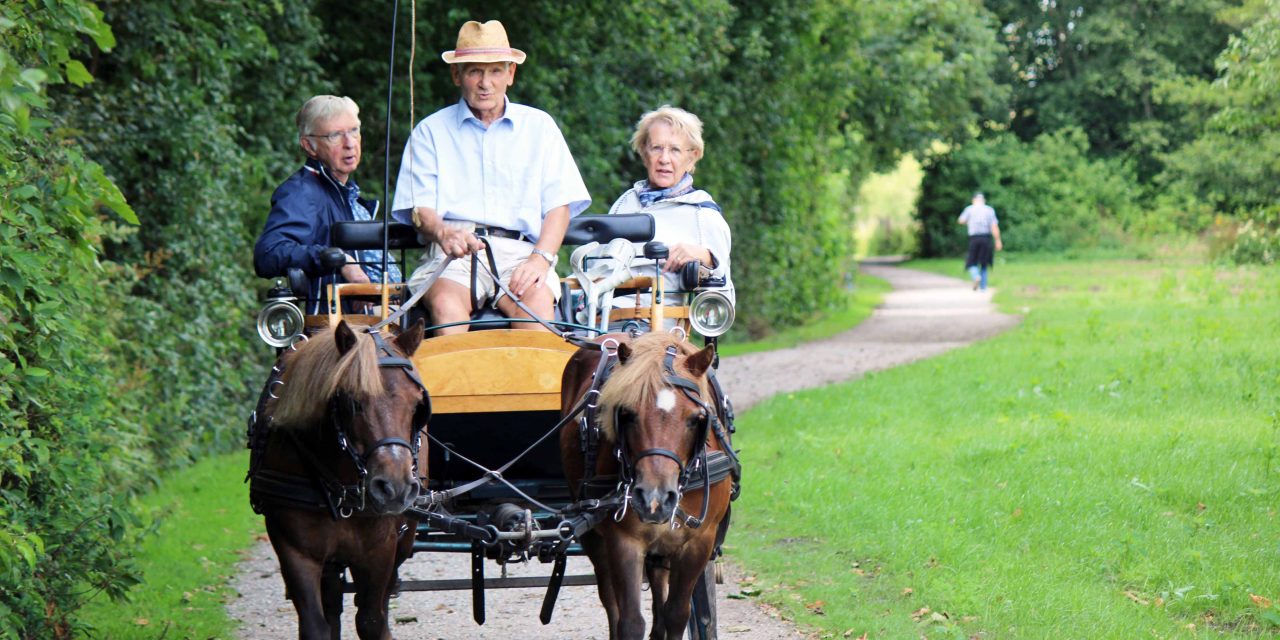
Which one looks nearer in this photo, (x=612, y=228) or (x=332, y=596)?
(x=332, y=596)

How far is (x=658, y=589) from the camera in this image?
5.62 metres

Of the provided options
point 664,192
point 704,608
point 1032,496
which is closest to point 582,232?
point 664,192

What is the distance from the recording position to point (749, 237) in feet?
74.0

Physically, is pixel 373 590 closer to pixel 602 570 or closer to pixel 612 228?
pixel 602 570

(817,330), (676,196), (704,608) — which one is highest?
(676,196)

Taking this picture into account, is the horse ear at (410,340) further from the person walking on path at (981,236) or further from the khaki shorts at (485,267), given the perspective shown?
the person walking on path at (981,236)

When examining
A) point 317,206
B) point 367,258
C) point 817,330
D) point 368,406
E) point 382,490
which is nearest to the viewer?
point 382,490

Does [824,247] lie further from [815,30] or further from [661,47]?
[661,47]

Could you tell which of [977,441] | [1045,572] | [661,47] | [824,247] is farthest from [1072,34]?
[1045,572]

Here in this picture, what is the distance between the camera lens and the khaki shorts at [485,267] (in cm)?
621

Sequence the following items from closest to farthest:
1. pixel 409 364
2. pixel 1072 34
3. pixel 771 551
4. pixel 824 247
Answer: pixel 409 364
pixel 771 551
pixel 824 247
pixel 1072 34

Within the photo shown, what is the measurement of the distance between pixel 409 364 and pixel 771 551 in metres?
4.37

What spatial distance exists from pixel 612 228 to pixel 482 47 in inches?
37.3

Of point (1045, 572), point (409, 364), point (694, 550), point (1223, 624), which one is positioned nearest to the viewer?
point (409, 364)
